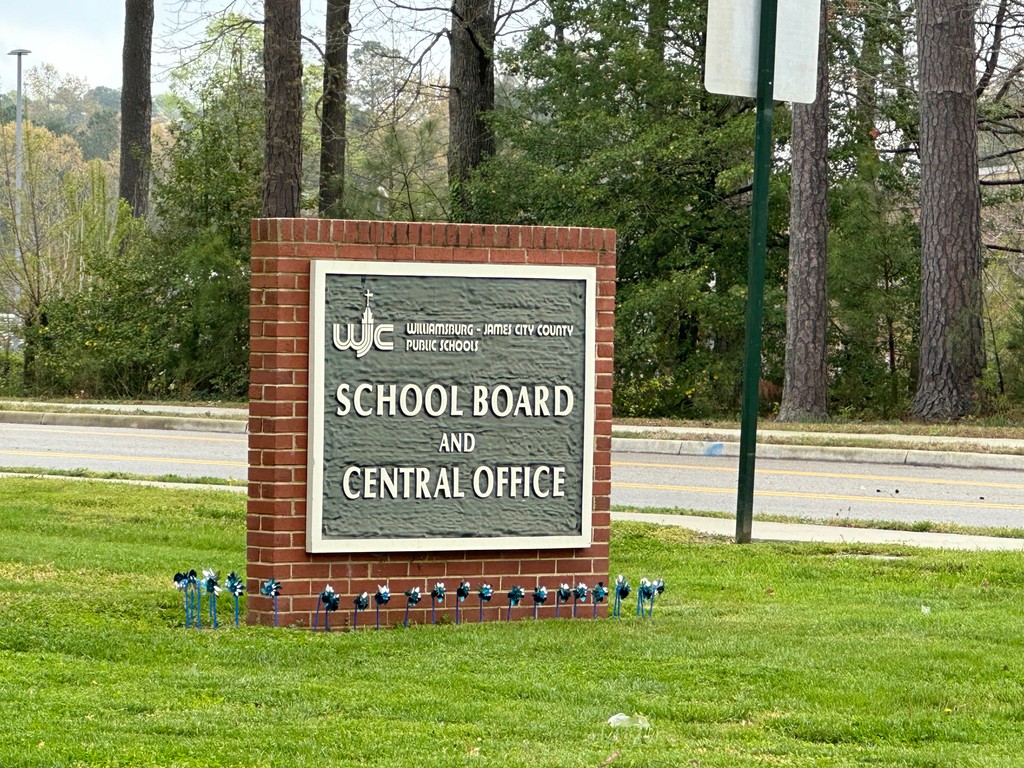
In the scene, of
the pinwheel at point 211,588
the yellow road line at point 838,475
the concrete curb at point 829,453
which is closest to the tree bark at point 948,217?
the concrete curb at point 829,453

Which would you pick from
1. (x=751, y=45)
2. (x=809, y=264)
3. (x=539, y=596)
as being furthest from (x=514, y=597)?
(x=809, y=264)

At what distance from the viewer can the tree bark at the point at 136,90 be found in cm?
3145

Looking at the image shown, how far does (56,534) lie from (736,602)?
5154mm

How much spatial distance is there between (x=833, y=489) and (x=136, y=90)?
22.0 metres

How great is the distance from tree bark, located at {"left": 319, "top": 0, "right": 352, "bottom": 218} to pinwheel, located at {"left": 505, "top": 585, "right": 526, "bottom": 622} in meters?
17.9

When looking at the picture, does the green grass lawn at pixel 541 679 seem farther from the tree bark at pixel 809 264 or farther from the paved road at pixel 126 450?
the tree bark at pixel 809 264

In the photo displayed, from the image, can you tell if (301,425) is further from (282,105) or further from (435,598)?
(282,105)

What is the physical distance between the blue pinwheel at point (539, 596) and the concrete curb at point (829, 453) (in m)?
10.6

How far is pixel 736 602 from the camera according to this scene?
7871 mm

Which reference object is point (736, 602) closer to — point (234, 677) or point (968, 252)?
point (234, 677)

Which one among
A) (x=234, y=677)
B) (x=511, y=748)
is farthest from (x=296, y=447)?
(x=511, y=748)

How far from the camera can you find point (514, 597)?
277 inches

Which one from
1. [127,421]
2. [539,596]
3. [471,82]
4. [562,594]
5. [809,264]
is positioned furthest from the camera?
[471,82]

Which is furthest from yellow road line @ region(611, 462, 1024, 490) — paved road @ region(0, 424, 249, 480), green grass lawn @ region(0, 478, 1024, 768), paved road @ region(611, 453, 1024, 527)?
green grass lawn @ region(0, 478, 1024, 768)
